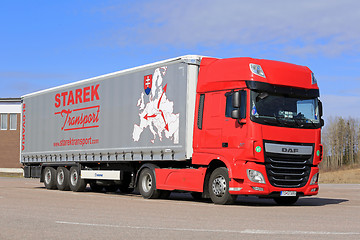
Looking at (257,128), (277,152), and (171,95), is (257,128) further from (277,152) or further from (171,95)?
(171,95)

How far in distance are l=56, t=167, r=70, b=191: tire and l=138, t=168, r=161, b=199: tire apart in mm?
5351

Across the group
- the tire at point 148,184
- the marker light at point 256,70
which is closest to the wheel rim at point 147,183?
the tire at point 148,184

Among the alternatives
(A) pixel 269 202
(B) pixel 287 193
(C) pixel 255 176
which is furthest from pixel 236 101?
(A) pixel 269 202

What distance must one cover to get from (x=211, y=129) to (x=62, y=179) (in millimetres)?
9383

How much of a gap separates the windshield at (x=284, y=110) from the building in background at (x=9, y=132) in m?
55.9

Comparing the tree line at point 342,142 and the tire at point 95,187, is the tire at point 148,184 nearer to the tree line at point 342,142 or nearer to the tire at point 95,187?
the tire at point 95,187

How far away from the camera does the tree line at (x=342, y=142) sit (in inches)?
5172

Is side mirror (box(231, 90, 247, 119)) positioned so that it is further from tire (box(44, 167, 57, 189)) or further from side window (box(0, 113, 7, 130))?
side window (box(0, 113, 7, 130))

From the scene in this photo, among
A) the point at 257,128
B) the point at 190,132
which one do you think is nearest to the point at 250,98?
the point at 257,128

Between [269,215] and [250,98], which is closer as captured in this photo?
[269,215]

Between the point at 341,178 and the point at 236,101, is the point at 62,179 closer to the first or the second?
the point at 236,101

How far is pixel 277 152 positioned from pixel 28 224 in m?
7.28

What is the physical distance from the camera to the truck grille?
48.5 feet

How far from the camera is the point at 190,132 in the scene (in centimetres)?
1625
